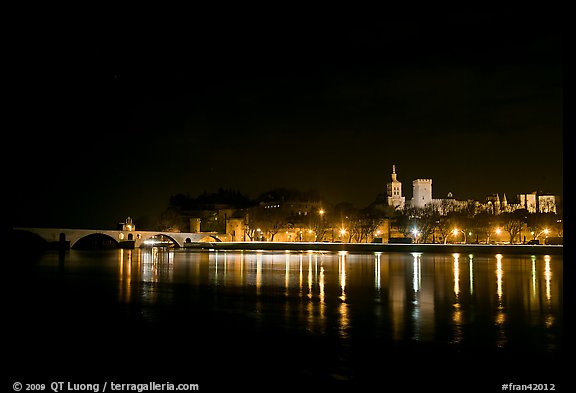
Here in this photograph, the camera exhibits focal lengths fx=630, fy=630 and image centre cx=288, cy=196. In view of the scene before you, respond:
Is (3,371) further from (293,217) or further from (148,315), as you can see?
(293,217)

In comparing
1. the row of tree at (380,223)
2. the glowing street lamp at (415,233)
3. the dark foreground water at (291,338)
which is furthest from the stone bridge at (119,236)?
the dark foreground water at (291,338)

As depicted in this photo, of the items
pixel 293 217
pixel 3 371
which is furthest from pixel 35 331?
pixel 293 217

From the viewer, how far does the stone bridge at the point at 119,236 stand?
8212cm

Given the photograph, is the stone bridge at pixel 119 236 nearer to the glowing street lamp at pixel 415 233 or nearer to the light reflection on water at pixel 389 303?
the glowing street lamp at pixel 415 233

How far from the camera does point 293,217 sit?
11238 cm

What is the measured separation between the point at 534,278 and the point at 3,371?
23501 millimetres

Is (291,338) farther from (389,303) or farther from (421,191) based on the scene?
(421,191)

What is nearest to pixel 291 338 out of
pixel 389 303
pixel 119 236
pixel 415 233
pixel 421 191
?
pixel 389 303

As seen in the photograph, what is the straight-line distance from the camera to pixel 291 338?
11.7m

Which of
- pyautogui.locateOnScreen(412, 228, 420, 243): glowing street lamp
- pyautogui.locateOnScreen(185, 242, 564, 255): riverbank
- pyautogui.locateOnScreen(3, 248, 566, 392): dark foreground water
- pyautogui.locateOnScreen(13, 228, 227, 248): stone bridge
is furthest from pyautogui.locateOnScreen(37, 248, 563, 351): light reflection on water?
pyautogui.locateOnScreen(412, 228, 420, 243): glowing street lamp

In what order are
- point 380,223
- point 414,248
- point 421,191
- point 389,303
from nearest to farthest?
point 389,303, point 414,248, point 380,223, point 421,191

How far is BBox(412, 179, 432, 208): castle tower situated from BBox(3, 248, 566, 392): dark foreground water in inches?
5530

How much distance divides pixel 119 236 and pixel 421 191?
3454 inches

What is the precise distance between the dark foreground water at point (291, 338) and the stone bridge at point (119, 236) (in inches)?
2531
